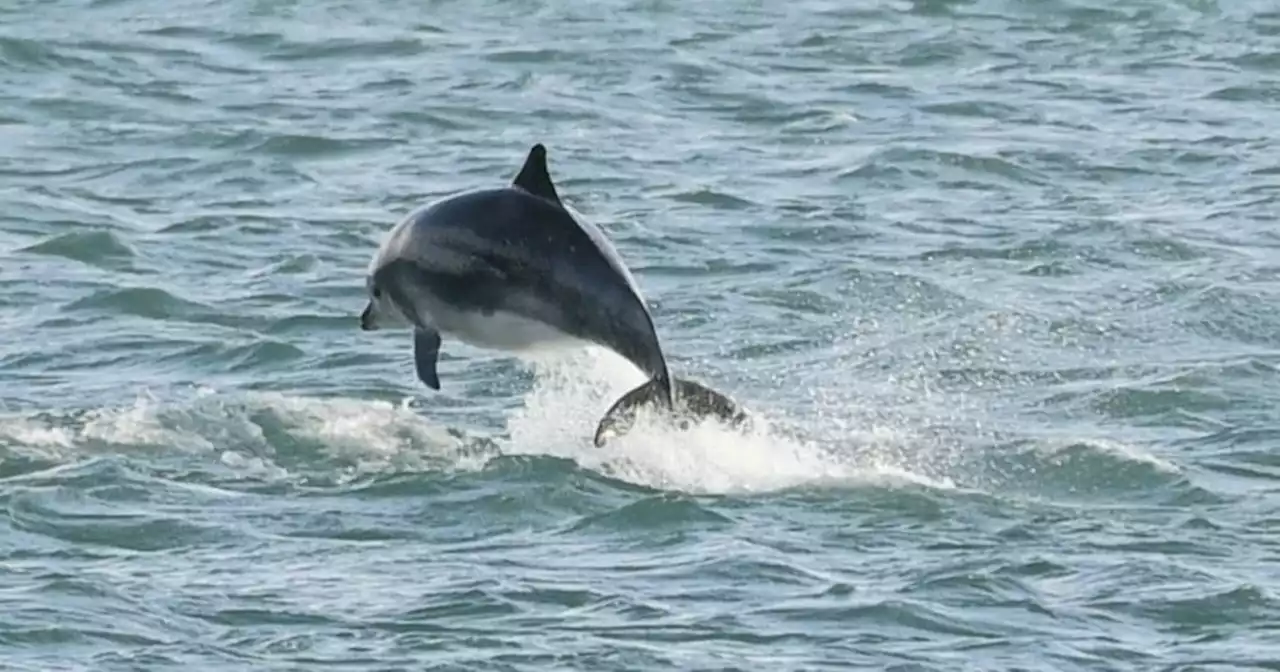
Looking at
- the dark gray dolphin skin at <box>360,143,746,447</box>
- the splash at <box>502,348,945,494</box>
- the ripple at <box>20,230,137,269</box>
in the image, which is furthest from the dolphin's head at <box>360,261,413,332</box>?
the ripple at <box>20,230,137,269</box>

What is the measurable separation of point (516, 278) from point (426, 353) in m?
0.47

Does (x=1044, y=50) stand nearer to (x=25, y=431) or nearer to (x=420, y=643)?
(x=25, y=431)

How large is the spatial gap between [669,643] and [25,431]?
4821 mm

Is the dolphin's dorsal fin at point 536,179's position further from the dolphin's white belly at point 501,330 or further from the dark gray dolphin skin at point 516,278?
the dolphin's white belly at point 501,330

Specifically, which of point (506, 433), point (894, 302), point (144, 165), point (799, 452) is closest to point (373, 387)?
point (506, 433)

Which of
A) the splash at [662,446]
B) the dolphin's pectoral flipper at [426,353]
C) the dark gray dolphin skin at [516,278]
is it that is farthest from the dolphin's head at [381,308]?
the splash at [662,446]

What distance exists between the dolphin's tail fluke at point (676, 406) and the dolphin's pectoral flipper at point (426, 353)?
89cm

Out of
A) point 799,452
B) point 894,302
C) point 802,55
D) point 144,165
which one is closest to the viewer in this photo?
point 799,452

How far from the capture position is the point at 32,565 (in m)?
13.6

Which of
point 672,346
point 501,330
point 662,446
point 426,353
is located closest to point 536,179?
point 501,330

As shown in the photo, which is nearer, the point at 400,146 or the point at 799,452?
the point at 799,452

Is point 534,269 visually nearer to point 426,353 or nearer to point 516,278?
→ point 516,278

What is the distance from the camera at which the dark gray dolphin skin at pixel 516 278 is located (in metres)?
13.0

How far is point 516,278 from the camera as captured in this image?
42.9 ft
